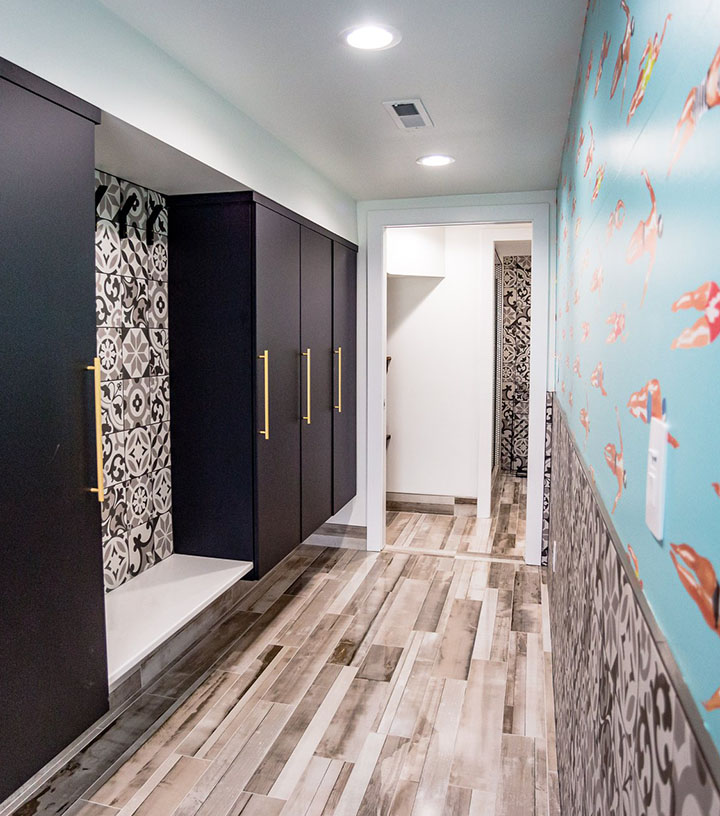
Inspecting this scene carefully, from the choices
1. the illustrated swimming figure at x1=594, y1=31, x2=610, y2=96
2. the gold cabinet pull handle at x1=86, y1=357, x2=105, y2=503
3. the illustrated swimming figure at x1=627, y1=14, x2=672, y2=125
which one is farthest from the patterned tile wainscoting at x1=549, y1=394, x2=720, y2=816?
the gold cabinet pull handle at x1=86, y1=357, x2=105, y2=503

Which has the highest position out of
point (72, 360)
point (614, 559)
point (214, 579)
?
point (72, 360)

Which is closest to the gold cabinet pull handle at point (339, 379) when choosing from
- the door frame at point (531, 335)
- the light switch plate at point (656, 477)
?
the door frame at point (531, 335)

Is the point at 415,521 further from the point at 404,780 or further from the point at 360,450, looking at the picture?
the point at 404,780

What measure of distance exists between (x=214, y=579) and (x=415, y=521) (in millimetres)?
2743

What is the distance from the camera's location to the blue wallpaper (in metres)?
0.54

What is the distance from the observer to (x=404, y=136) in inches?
123

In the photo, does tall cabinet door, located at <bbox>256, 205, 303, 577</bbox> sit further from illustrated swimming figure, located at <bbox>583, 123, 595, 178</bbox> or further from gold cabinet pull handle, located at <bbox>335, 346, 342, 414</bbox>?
illustrated swimming figure, located at <bbox>583, 123, 595, 178</bbox>

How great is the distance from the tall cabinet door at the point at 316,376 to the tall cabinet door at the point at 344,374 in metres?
0.10

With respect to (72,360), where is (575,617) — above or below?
below

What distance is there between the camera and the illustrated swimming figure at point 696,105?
543 mm

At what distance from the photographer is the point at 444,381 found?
568cm

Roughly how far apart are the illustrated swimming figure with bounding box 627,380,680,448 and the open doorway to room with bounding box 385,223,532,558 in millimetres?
4393

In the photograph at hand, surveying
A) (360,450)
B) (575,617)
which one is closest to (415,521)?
→ (360,450)

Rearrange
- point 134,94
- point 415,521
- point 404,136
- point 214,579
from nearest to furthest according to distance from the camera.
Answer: point 134,94, point 214,579, point 404,136, point 415,521
